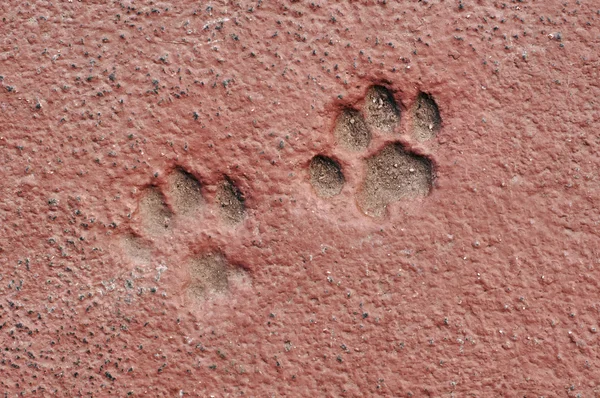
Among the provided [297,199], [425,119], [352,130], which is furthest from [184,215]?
[425,119]

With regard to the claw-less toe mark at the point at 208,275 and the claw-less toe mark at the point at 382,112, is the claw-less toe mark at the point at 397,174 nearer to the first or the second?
the claw-less toe mark at the point at 382,112

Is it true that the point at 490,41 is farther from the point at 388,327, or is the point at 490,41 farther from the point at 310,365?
the point at 310,365

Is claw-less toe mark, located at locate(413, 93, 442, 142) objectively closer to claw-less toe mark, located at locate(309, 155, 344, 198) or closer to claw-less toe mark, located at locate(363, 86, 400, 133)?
claw-less toe mark, located at locate(363, 86, 400, 133)

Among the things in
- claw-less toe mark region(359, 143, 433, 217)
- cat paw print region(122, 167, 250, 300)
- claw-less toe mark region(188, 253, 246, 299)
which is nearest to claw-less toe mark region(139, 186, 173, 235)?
cat paw print region(122, 167, 250, 300)

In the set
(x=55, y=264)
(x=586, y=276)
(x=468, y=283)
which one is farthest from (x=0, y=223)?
(x=586, y=276)

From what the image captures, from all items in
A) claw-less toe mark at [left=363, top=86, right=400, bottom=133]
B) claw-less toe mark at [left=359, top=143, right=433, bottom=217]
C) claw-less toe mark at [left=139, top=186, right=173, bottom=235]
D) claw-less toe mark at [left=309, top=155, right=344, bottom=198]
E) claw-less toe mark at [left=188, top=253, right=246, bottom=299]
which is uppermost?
claw-less toe mark at [left=363, top=86, right=400, bottom=133]

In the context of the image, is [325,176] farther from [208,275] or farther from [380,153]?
[208,275]

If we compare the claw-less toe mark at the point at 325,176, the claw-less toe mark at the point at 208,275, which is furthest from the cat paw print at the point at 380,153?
the claw-less toe mark at the point at 208,275
